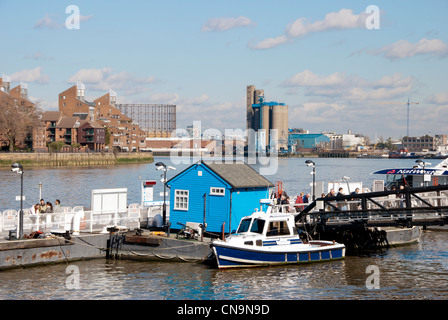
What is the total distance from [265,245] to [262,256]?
2.06 ft

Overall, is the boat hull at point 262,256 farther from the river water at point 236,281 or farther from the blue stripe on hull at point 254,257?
the river water at point 236,281

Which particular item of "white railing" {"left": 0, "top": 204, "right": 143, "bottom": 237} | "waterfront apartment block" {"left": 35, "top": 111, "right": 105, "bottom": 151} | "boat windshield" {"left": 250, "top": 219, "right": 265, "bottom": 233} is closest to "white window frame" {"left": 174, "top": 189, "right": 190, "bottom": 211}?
"white railing" {"left": 0, "top": 204, "right": 143, "bottom": 237}

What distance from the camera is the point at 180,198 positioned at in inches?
1356

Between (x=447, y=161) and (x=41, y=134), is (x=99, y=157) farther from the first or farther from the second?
(x=447, y=161)

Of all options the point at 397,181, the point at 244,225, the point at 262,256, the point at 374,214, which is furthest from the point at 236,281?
the point at 397,181

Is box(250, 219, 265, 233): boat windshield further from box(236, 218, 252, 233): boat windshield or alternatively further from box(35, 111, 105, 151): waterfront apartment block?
box(35, 111, 105, 151): waterfront apartment block

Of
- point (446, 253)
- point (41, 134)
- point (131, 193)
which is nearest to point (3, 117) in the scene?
point (41, 134)

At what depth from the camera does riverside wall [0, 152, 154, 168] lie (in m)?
137

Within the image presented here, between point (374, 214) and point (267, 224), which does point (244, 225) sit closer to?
point (267, 224)

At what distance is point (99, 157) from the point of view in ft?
559

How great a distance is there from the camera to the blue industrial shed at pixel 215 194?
3253 centimetres

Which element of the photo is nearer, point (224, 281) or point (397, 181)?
point (224, 281)

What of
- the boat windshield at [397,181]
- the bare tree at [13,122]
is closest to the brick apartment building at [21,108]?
the bare tree at [13,122]

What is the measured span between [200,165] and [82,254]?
26.7 ft
